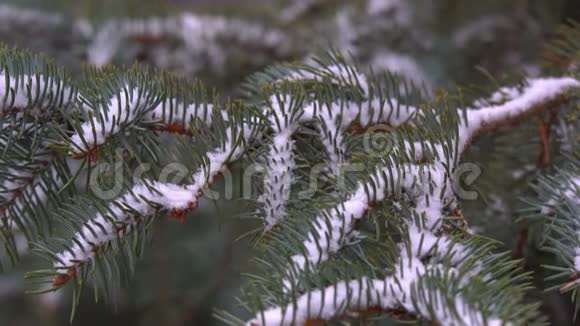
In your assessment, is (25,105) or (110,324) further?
(110,324)

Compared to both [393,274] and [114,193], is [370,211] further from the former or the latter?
[114,193]

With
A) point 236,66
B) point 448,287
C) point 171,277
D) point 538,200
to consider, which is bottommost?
point 448,287

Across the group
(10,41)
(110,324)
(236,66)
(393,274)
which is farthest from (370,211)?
(110,324)

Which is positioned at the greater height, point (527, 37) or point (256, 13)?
point (256, 13)

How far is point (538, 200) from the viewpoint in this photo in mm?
553

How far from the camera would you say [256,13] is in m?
1.11

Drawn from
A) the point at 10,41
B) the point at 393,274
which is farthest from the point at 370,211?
the point at 10,41

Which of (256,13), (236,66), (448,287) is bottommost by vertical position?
(448,287)

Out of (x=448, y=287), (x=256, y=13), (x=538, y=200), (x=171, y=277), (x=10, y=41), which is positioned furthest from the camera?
(x=171, y=277)

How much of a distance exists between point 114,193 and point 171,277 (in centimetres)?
82

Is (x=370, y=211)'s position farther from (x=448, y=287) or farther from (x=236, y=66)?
(x=236, y=66)

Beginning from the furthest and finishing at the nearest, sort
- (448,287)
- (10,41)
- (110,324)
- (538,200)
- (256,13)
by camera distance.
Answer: (110,324) → (256,13) → (10,41) → (538,200) → (448,287)

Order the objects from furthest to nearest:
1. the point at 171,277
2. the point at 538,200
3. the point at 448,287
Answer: the point at 171,277 < the point at 538,200 < the point at 448,287

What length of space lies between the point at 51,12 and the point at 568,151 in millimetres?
848
